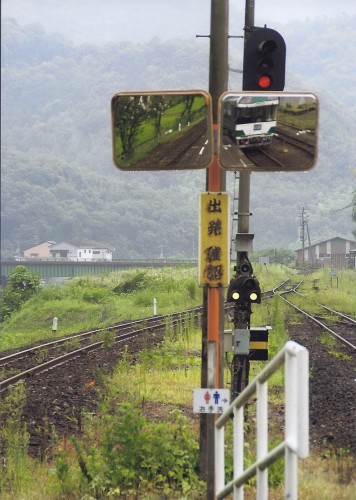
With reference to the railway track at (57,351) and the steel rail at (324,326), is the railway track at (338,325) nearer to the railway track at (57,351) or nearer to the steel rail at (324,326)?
the steel rail at (324,326)

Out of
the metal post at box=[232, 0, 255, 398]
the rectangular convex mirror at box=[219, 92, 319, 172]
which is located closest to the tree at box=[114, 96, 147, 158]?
the rectangular convex mirror at box=[219, 92, 319, 172]

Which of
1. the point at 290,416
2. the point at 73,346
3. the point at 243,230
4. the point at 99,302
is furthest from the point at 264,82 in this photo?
the point at 99,302

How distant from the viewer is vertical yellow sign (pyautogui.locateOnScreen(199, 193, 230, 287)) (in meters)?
6.53

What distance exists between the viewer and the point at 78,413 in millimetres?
10992

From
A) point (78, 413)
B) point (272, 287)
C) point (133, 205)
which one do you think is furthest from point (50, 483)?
point (133, 205)

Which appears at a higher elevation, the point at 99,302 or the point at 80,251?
the point at 80,251

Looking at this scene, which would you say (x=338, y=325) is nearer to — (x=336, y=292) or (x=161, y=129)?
(x=336, y=292)

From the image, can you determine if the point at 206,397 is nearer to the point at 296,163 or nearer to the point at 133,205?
the point at 296,163

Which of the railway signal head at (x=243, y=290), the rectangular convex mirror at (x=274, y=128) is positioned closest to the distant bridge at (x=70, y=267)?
the railway signal head at (x=243, y=290)

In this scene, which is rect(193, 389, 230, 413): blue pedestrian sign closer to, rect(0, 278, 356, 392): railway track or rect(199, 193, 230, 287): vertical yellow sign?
rect(199, 193, 230, 287): vertical yellow sign

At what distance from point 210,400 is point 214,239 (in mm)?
1249

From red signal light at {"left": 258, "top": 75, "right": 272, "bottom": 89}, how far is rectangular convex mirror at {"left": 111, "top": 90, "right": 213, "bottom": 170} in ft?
→ 4.63

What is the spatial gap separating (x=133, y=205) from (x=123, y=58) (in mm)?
92565

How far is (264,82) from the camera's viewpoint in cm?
746
